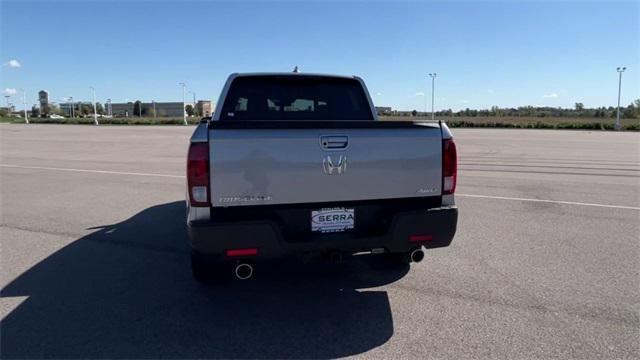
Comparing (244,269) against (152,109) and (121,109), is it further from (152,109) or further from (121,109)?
(121,109)

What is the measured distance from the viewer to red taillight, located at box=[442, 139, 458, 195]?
3.57 metres

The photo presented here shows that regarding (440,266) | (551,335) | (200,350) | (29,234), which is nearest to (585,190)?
(440,266)

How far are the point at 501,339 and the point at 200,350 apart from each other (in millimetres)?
2112

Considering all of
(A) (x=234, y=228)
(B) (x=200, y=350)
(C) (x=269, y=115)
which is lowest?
(B) (x=200, y=350)

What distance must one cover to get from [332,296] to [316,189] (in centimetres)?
115

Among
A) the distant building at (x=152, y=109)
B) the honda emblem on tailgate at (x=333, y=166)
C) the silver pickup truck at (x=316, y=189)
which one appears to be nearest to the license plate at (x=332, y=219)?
the silver pickup truck at (x=316, y=189)

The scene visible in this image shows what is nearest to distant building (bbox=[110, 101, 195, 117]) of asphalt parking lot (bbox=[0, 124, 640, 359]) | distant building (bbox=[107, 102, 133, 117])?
distant building (bbox=[107, 102, 133, 117])

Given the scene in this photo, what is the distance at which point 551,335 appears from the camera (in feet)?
10.7

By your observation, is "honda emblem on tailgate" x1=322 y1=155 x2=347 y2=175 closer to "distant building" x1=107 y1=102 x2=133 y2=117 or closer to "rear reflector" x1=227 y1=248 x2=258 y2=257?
"rear reflector" x1=227 y1=248 x2=258 y2=257

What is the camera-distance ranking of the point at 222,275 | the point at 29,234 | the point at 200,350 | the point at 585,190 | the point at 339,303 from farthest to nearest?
the point at 585,190, the point at 29,234, the point at 222,275, the point at 339,303, the point at 200,350

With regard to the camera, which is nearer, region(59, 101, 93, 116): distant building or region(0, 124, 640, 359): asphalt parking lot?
region(0, 124, 640, 359): asphalt parking lot

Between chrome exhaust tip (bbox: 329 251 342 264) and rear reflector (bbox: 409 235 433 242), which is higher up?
rear reflector (bbox: 409 235 433 242)

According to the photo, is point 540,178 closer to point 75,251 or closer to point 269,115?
point 269,115

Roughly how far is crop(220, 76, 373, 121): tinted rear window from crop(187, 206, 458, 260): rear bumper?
6.49 ft
